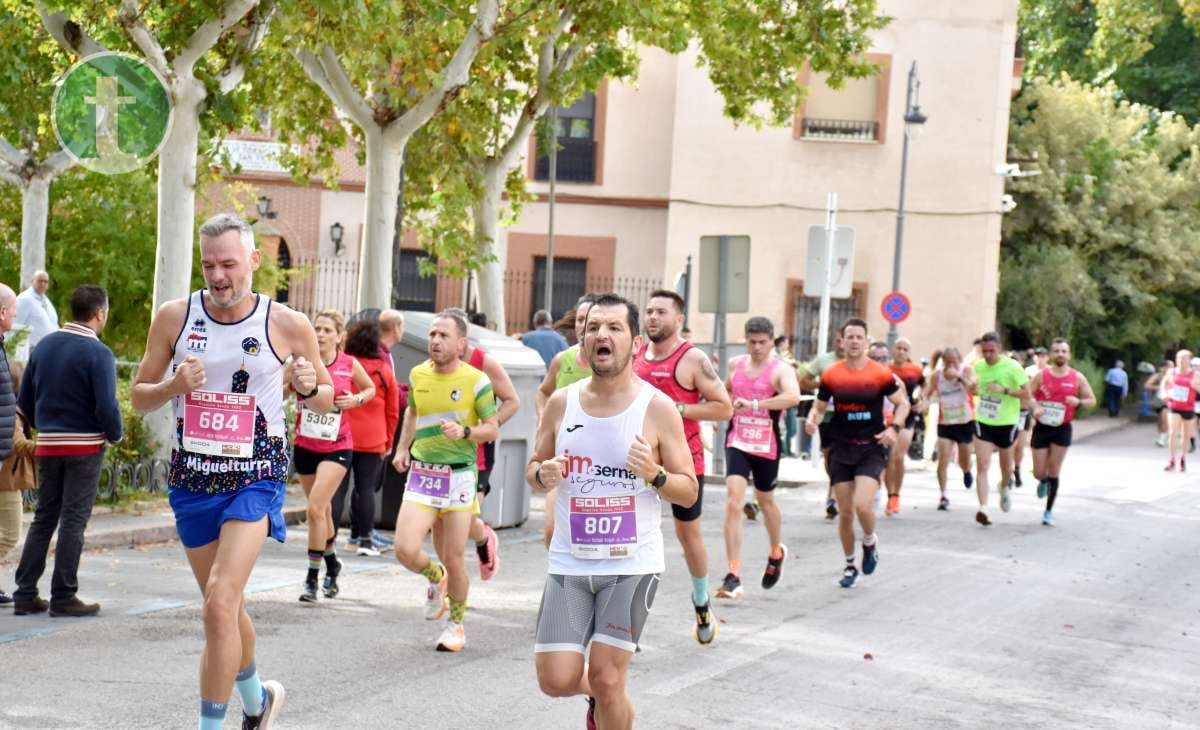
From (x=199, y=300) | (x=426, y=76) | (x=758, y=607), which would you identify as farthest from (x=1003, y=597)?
(x=426, y=76)

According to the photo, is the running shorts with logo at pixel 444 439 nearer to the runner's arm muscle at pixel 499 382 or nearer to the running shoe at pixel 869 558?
the runner's arm muscle at pixel 499 382

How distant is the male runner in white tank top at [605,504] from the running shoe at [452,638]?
2.96m

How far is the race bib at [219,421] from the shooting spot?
6.54 meters

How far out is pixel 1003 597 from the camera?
493 inches

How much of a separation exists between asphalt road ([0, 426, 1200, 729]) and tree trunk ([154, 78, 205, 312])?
102 inches

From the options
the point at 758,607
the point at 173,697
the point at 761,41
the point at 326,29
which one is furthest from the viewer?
the point at 761,41

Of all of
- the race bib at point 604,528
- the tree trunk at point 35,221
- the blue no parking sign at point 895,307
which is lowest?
the race bib at point 604,528

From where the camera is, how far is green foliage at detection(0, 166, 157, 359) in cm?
2216

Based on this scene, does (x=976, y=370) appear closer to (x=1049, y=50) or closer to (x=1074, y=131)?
(x=1074, y=131)

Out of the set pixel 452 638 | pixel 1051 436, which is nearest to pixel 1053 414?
pixel 1051 436

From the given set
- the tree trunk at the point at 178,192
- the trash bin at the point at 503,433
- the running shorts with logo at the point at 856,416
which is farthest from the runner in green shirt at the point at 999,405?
the tree trunk at the point at 178,192

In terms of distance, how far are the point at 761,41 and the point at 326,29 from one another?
855 cm

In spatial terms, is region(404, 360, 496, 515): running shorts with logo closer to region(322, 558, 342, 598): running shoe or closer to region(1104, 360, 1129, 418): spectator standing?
region(322, 558, 342, 598): running shoe

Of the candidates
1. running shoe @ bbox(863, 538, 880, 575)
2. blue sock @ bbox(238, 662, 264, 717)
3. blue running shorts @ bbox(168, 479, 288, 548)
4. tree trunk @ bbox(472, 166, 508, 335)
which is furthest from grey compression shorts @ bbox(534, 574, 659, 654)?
tree trunk @ bbox(472, 166, 508, 335)
